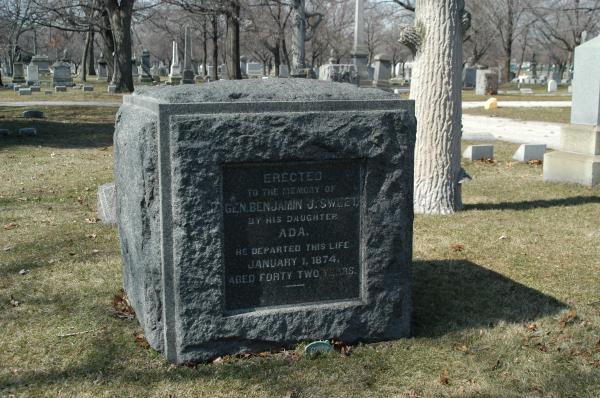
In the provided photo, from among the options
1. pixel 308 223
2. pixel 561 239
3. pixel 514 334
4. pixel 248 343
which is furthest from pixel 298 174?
pixel 561 239

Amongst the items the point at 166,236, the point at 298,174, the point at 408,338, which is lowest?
the point at 408,338

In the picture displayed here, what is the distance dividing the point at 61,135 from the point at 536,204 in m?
12.1

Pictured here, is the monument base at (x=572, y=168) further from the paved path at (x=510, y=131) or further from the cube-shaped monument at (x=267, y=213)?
the cube-shaped monument at (x=267, y=213)

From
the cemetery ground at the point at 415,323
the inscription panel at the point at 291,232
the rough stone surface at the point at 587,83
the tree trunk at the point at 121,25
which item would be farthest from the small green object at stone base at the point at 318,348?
the tree trunk at the point at 121,25

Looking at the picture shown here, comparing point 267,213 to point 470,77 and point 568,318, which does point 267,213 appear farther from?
point 470,77

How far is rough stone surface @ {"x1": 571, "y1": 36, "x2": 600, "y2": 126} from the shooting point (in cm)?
1016

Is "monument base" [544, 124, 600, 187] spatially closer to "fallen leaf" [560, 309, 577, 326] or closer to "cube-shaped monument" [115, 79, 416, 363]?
"fallen leaf" [560, 309, 577, 326]

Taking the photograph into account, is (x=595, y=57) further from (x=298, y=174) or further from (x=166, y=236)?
(x=166, y=236)

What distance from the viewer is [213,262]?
421cm

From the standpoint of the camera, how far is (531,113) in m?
24.3

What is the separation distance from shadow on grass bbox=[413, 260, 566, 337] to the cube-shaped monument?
1.64ft

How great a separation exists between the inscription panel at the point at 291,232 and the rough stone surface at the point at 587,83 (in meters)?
7.10

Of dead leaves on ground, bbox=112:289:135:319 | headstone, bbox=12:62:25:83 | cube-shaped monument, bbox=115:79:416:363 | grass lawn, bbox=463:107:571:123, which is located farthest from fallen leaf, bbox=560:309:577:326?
headstone, bbox=12:62:25:83

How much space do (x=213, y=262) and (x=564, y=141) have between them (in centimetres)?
825
